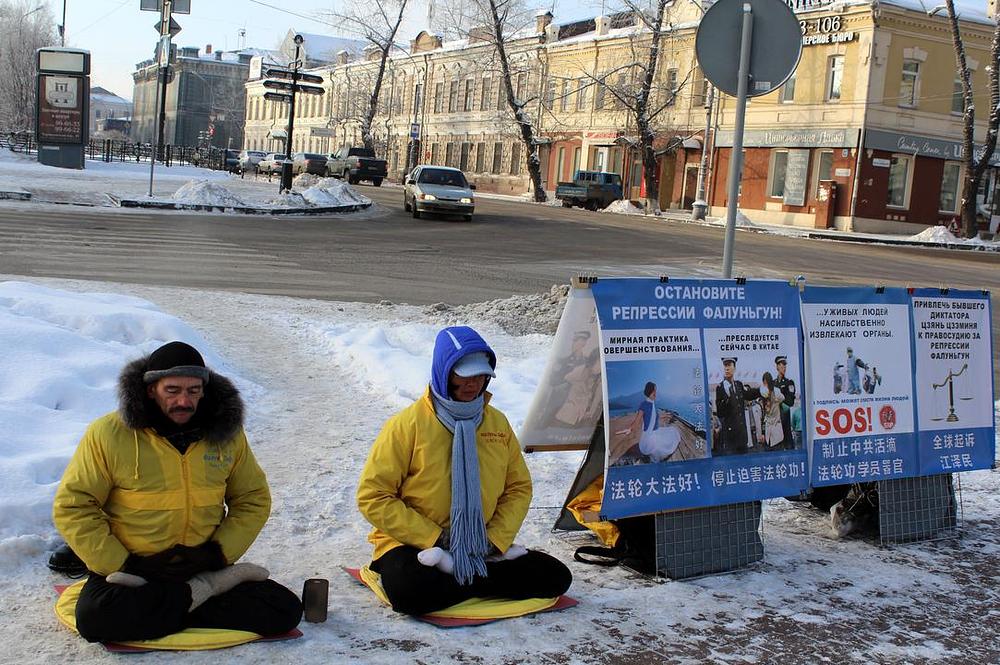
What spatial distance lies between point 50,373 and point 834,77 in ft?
130

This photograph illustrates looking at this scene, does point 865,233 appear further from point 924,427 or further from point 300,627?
point 300,627

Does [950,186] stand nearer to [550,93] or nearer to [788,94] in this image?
[788,94]

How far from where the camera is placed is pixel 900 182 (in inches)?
1576

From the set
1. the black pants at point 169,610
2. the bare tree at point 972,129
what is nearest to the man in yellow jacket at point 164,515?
the black pants at point 169,610

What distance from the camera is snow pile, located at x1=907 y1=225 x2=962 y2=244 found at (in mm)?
35469

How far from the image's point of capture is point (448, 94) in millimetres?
68562

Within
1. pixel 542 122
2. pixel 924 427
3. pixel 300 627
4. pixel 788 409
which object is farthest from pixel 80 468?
pixel 542 122

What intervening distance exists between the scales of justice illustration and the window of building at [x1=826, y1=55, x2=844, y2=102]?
3754 centimetres

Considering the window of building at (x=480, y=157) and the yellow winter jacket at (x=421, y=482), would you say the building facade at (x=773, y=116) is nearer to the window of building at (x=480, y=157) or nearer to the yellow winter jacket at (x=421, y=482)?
the window of building at (x=480, y=157)

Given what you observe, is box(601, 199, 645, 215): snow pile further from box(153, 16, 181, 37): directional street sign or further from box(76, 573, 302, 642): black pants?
box(76, 573, 302, 642): black pants

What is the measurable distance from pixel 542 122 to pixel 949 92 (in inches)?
943

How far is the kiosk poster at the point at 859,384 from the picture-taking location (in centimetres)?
504

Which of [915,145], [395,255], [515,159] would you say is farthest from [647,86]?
[395,255]

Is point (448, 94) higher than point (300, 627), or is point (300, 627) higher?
point (448, 94)
